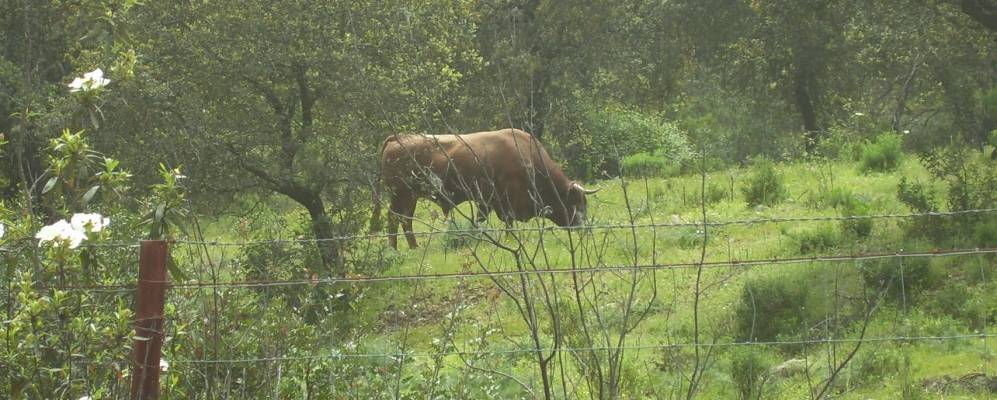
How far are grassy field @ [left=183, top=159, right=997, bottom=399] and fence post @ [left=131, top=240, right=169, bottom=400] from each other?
106 cm

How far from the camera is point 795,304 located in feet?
31.5

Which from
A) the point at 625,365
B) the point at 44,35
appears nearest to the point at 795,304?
the point at 625,365

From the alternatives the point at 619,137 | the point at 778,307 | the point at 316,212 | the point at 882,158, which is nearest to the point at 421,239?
the point at 316,212

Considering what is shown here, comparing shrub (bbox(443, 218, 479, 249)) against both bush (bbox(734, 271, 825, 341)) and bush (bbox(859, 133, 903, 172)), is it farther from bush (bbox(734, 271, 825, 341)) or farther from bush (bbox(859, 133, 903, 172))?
bush (bbox(859, 133, 903, 172))

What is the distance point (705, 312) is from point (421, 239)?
780 centimetres

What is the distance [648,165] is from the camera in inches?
803

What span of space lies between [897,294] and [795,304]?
0.89 meters

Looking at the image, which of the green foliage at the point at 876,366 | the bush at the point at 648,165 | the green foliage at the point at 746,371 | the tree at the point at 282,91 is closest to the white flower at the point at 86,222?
the green foliage at the point at 746,371

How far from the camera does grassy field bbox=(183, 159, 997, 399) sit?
5910mm

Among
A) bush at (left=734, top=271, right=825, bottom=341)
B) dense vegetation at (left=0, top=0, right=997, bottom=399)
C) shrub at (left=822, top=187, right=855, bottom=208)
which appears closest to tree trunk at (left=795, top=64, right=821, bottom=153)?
dense vegetation at (left=0, top=0, right=997, bottom=399)

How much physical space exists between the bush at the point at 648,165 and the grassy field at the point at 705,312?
16.3 ft

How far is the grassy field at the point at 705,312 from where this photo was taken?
591 centimetres

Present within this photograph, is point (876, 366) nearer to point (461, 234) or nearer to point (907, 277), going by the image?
point (907, 277)

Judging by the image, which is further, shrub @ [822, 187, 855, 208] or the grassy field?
shrub @ [822, 187, 855, 208]
